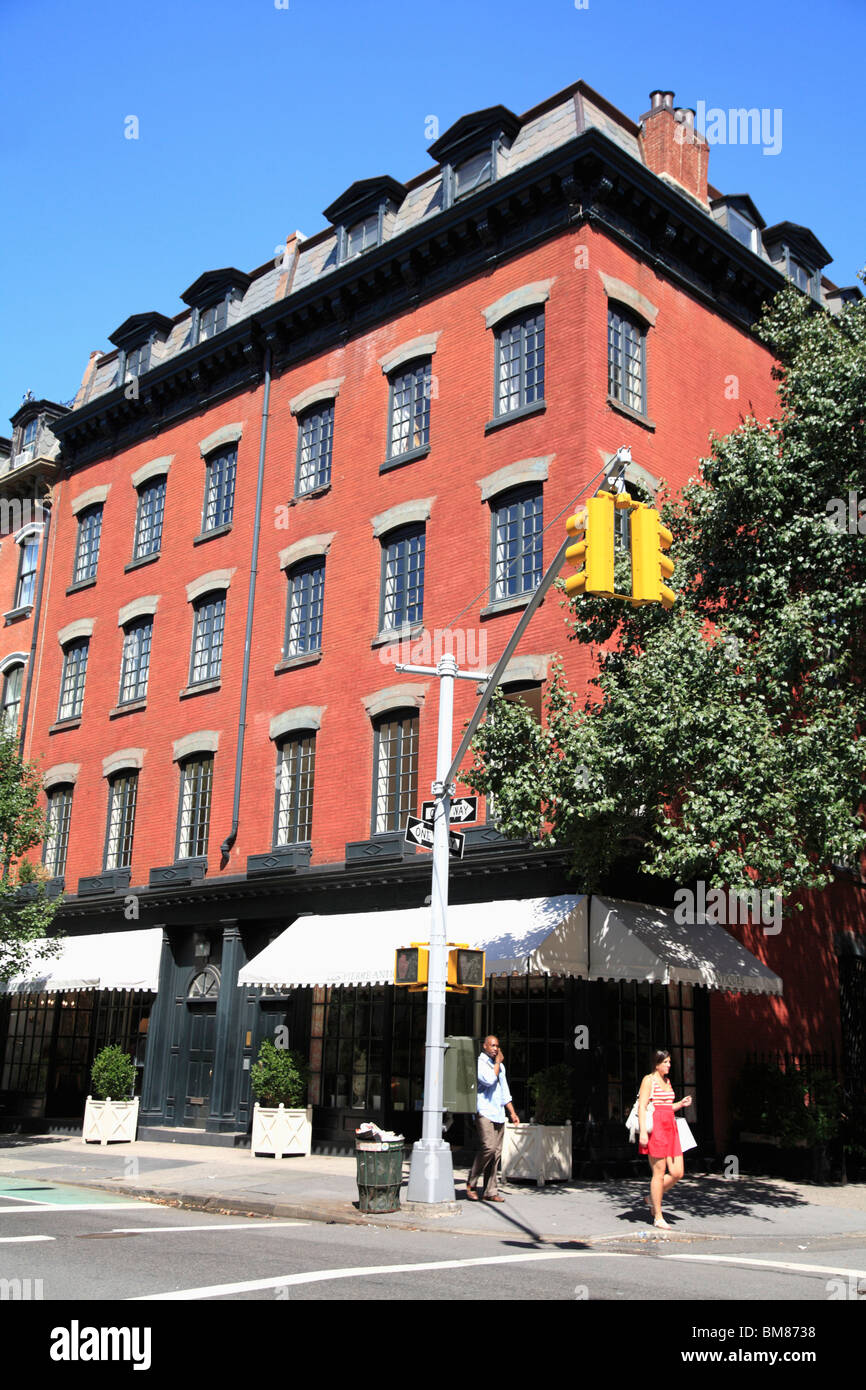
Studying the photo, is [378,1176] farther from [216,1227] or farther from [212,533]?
[212,533]

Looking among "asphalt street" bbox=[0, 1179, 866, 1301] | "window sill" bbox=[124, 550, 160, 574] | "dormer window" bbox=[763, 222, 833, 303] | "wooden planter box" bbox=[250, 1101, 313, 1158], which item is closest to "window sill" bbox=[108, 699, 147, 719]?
"window sill" bbox=[124, 550, 160, 574]

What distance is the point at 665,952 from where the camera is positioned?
16.6 m

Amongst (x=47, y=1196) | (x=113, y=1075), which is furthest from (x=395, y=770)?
(x=47, y=1196)

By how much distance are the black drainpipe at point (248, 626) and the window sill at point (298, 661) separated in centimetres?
93

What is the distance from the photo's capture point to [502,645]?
63.0 feet

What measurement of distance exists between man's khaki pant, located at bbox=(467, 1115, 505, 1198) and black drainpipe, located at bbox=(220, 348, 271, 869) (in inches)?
387

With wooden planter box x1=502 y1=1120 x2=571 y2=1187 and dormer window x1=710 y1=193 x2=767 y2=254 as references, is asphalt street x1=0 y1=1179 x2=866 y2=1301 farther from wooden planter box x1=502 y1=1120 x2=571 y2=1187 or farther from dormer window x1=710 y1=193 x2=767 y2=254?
dormer window x1=710 y1=193 x2=767 y2=254

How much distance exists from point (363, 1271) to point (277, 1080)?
10.8 metres

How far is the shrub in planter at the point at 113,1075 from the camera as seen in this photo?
74.6 ft

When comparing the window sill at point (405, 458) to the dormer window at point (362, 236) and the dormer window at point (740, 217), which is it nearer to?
the dormer window at point (362, 236)

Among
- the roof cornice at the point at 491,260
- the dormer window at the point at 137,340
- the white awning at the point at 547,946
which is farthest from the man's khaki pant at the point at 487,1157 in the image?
the dormer window at the point at 137,340

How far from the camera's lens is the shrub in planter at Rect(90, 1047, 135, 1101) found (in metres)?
22.7

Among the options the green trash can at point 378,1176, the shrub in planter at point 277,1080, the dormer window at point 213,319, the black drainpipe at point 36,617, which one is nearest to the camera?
the green trash can at point 378,1176

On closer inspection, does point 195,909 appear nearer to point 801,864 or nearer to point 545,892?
point 545,892
